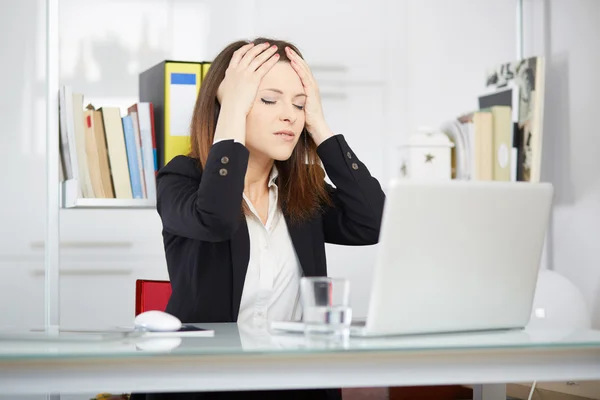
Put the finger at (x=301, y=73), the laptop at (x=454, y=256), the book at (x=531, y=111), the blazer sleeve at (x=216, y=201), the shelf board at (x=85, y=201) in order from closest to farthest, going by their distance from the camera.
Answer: the laptop at (x=454, y=256) < the blazer sleeve at (x=216, y=201) < the finger at (x=301, y=73) < the shelf board at (x=85, y=201) < the book at (x=531, y=111)

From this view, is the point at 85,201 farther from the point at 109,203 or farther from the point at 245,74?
the point at 245,74

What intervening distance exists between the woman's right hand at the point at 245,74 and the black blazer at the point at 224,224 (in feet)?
0.41

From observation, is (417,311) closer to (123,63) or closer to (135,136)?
(135,136)

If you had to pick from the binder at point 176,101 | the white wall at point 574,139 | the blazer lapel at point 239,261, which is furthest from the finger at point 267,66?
the white wall at point 574,139

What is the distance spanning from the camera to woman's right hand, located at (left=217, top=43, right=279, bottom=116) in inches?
65.4

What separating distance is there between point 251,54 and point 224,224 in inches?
15.9

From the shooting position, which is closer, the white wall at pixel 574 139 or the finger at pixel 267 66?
the finger at pixel 267 66

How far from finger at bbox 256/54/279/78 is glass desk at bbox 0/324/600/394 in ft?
2.51

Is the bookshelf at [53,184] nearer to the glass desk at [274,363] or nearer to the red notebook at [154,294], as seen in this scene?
the red notebook at [154,294]

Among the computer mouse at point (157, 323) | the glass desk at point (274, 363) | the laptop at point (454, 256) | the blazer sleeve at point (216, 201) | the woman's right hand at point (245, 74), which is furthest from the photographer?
the woman's right hand at point (245, 74)

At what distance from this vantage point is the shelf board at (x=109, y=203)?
7.48 feet

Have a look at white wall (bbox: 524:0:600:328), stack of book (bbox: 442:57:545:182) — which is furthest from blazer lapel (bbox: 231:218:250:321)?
white wall (bbox: 524:0:600:328)

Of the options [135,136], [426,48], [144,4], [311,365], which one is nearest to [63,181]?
[135,136]

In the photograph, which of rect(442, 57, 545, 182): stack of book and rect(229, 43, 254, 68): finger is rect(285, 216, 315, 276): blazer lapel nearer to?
rect(229, 43, 254, 68): finger
